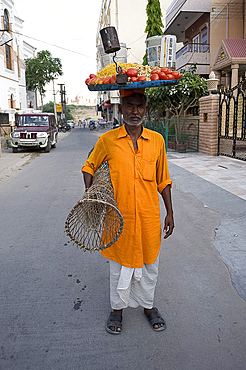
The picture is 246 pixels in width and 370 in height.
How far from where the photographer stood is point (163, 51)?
1639 cm

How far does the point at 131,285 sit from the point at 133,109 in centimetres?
132

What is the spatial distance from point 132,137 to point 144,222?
2.05 ft

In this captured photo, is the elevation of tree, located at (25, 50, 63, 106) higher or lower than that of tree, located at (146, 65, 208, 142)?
higher

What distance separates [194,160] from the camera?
11898 millimetres

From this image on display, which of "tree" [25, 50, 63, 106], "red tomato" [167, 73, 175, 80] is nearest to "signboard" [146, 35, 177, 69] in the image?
"red tomato" [167, 73, 175, 80]

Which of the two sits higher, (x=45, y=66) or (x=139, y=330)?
(x=45, y=66)

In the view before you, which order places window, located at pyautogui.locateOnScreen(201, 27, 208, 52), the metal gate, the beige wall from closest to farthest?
the metal gate
the beige wall
window, located at pyautogui.locateOnScreen(201, 27, 208, 52)

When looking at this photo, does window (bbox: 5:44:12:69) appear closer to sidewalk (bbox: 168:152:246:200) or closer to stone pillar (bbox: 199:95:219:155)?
stone pillar (bbox: 199:95:219:155)

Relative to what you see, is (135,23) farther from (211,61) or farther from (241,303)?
(241,303)

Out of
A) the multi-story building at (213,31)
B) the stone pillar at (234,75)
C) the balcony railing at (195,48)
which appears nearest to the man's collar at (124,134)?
the stone pillar at (234,75)

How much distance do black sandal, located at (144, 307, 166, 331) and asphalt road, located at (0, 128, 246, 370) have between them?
0.14 feet

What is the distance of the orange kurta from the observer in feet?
7.95

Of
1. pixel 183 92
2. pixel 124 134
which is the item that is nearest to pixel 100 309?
pixel 124 134

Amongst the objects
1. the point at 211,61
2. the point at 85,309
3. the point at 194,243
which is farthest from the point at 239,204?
the point at 211,61
